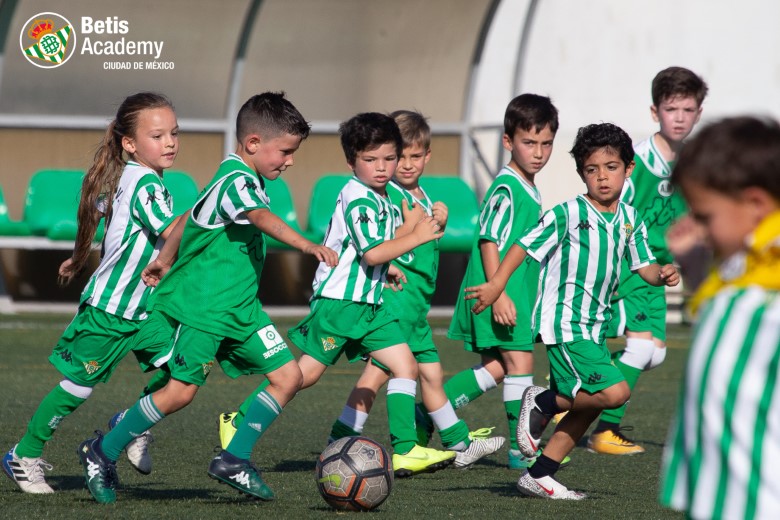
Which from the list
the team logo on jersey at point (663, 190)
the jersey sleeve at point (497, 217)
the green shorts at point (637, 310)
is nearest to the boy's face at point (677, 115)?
the team logo on jersey at point (663, 190)

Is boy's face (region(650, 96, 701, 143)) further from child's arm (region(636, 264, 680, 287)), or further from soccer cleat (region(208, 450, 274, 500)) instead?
soccer cleat (region(208, 450, 274, 500))

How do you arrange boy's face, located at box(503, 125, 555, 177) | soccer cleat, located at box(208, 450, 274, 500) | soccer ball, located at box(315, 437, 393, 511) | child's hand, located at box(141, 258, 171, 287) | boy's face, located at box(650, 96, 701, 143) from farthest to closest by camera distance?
boy's face, located at box(650, 96, 701, 143)
boy's face, located at box(503, 125, 555, 177)
child's hand, located at box(141, 258, 171, 287)
soccer cleat, located at box(208, 450, 274, 500)
soccer ball, located at box(315, 437, 393, 511)

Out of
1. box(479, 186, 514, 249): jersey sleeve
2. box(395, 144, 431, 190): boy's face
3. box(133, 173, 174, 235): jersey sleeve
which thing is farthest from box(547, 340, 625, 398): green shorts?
box(133, 173, 174, 235): jersey sleeve

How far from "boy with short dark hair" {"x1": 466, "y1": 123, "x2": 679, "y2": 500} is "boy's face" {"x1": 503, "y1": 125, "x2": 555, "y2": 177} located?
22.7 inches

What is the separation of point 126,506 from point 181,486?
0.42 metres

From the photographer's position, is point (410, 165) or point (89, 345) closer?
point (89, 345)

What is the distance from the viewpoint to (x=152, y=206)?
181 inches

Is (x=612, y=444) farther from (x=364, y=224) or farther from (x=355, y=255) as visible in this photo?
(x=364, y=224)

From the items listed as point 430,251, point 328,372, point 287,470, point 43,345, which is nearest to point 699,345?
point 287,470

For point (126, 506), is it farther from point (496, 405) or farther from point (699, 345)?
point (496, 405)

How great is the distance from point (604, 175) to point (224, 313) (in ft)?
5.07

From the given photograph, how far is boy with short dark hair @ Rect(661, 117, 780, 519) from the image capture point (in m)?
1.95

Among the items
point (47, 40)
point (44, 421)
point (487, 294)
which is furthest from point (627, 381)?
point (47, 40)

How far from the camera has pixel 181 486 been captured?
477 centimetres
